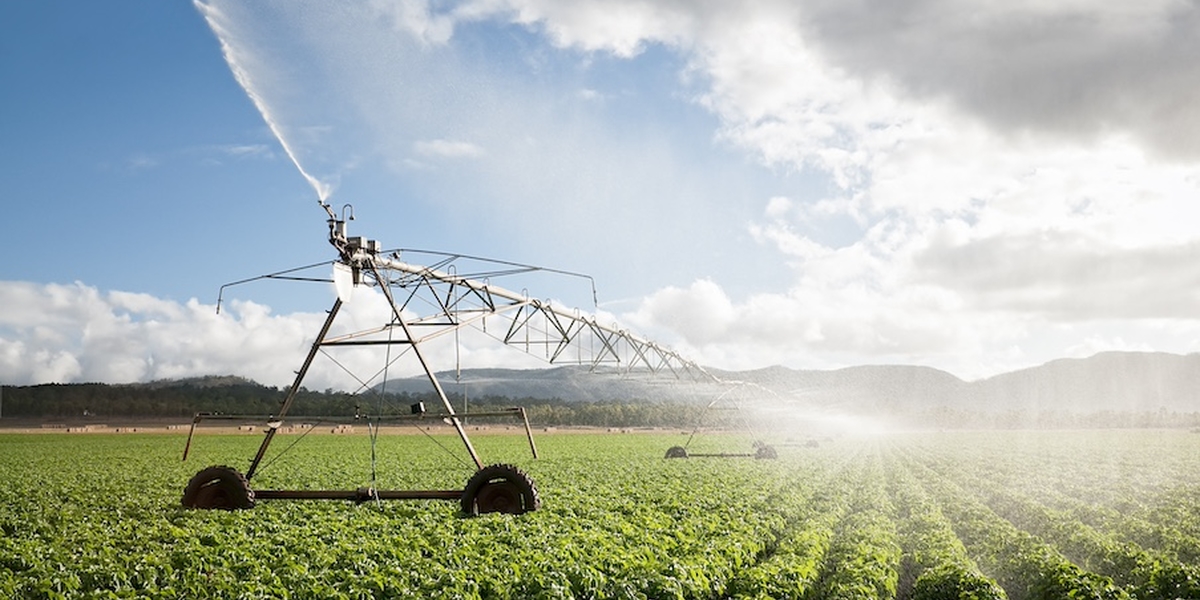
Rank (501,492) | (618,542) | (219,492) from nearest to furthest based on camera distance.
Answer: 1. (618,542)
2. (501,492)
3. (219,492)

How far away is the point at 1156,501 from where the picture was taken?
95.9 feet

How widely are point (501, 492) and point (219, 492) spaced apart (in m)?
6.43

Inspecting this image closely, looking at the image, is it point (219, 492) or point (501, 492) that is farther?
point (219, 492)

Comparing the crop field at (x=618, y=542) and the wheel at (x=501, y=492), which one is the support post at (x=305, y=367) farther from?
the wheel at (x=501, y=492)

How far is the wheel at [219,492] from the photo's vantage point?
19078mm

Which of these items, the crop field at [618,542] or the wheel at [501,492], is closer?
the crop field at [618,542]

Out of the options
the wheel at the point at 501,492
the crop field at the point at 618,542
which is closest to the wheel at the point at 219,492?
the crop field at the point at 618,542

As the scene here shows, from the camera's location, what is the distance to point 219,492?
19.3 meters

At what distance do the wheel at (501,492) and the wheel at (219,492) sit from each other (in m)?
5.01

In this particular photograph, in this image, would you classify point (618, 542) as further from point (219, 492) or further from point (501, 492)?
point (219, 492)

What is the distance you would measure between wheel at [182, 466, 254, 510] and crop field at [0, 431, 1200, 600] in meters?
0.36

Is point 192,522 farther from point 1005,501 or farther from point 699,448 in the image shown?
point 699,448

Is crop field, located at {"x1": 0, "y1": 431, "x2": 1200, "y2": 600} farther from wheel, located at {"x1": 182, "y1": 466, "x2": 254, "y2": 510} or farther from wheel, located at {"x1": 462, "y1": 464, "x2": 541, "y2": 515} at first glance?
wheel, located at {"x1": 462, "y1": 464, "x2": 541, "y2": 515}

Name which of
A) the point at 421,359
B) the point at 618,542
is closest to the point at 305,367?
the point at 421,359
